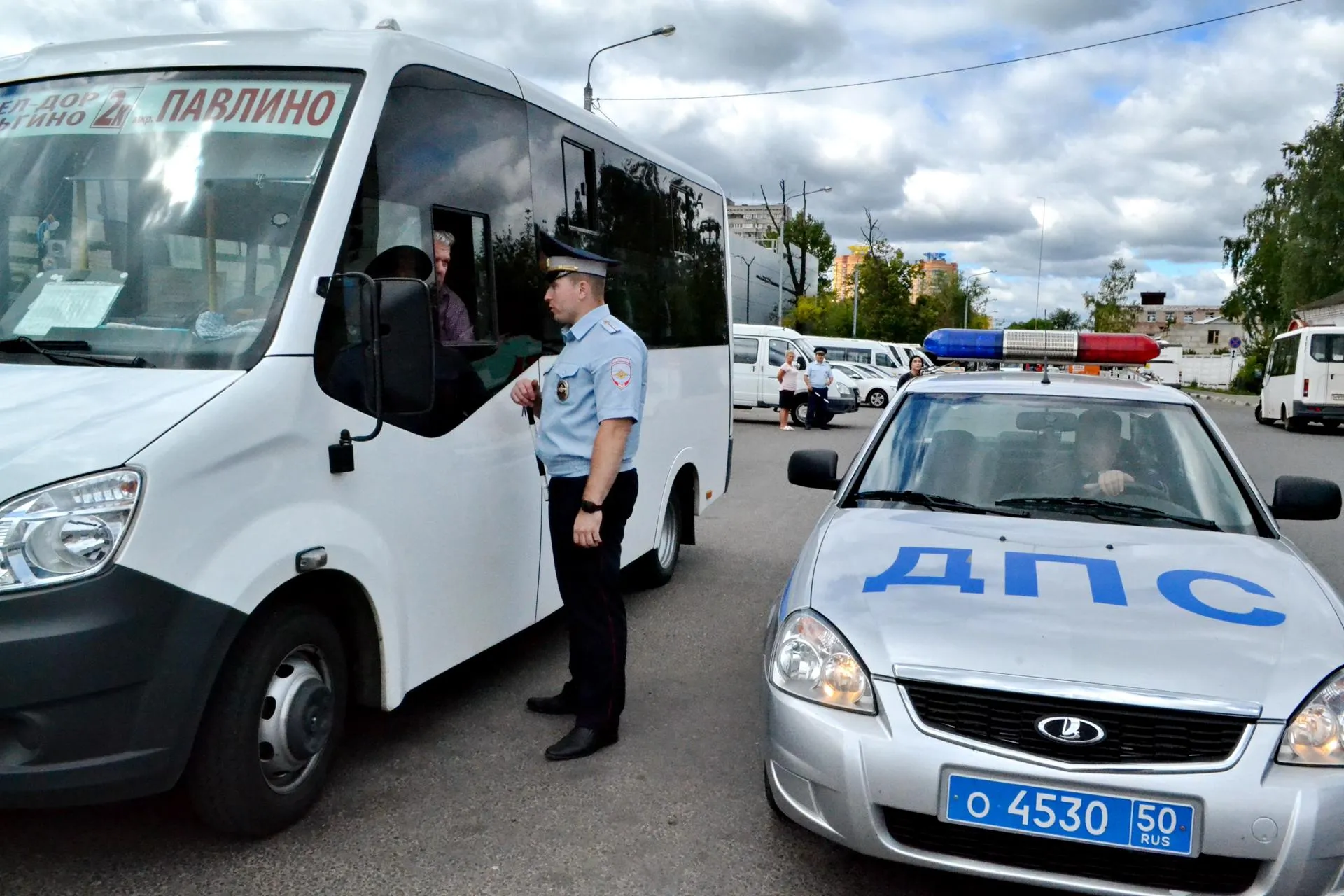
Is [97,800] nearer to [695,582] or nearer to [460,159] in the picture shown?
[460,159]

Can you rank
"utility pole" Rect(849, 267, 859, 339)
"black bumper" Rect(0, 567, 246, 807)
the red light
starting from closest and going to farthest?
"black bumper" Rect(0, 567, 246, 807) < the red light < "utility pole" Rect(849, 267, 859, 339)

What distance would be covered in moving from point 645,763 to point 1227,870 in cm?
204

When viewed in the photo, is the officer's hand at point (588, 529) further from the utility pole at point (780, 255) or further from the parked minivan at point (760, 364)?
the utility pole at point (780, 255)

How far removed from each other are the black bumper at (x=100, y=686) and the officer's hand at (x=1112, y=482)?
3001 mm

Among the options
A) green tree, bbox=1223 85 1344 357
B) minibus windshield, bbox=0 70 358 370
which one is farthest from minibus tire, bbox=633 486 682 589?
green tree, bbox=1223 85 1344 357

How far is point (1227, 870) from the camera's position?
2.60m

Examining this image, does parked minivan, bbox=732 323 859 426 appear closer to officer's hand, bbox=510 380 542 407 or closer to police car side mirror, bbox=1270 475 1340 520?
officer's hand, bbox=510 380 542 407

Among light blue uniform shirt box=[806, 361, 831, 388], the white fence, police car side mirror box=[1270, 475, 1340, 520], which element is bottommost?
the white fence

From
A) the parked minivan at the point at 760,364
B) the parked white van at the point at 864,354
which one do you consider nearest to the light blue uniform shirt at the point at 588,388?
the parked minivan at the point at 760,364

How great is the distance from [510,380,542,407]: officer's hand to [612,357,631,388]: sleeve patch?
1.79 ft

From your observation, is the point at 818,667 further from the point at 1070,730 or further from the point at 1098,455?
the point at 1098,455

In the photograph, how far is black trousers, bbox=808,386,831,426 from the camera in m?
22.9

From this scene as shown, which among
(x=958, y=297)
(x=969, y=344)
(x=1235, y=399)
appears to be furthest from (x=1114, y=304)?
(x=969, y=344)

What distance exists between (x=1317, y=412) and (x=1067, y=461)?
2485 centimetres
